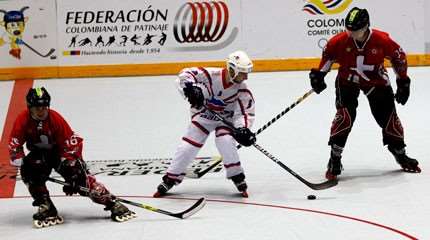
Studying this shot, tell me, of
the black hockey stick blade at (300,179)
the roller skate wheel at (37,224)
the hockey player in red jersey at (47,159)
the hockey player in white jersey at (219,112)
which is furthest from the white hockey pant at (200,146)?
the roller skate wheel at (37,224)

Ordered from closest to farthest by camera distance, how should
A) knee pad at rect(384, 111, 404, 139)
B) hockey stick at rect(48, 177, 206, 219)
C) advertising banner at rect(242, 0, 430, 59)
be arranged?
1. hockey stick at rect(48, 177, 206, 219)
2. knee pad at rect(384, 111, 404, 139)
3. advertising banner at rect(242, 0, 430, 59)

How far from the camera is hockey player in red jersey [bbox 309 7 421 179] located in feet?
24.2

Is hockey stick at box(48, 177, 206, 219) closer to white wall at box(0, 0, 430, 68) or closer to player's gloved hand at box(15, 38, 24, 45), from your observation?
white wall at box(0, 0, 430, 68)

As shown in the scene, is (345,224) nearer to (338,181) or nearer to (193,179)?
(338,181)

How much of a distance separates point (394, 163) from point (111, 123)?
3.17 m

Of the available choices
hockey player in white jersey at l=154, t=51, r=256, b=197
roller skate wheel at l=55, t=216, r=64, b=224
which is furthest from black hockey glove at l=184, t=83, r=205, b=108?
roller skate wheel at l=55, t=216, r=64, b=224

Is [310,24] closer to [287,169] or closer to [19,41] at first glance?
[19,41]

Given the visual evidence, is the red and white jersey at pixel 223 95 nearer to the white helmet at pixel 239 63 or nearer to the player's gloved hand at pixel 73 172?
the white helmet at pixel 239 63

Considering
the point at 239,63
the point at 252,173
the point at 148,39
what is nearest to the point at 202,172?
the point at 252,173

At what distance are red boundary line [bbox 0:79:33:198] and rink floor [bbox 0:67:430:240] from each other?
102mm

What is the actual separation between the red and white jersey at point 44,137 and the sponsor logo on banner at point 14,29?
18.5 feet

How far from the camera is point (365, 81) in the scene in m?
7.55

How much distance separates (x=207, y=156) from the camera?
8500 mm

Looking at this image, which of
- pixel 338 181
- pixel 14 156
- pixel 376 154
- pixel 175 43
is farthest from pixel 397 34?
pixel 14 156
